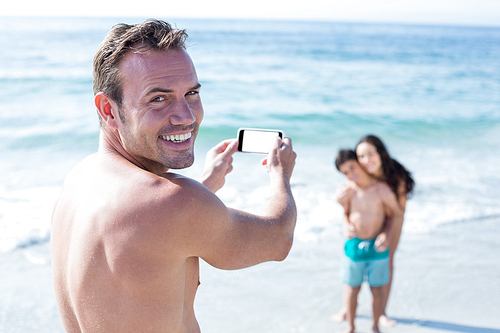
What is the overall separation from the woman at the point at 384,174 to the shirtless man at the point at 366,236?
0.20 ft

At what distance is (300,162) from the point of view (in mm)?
10555

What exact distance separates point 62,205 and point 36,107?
14.7 m

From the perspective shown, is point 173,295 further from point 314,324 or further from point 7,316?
point 7,316

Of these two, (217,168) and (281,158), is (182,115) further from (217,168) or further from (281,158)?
(217,168)

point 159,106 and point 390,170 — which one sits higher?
point 159,106

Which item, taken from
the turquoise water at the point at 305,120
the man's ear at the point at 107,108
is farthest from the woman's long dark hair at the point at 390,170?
the man's ear at the point at 107,108

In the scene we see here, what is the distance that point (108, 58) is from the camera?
1.60 metres

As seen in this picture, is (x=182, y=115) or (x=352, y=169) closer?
(x=182, y=115)

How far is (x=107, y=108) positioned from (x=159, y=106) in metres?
0.21

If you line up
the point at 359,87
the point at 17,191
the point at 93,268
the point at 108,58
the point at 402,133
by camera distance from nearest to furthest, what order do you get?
the point at 93,268
the point at 108,58
the point at 17,191
the point at 402,133
the point at 359,87

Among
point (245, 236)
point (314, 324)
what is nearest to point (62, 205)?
point (245, 236)

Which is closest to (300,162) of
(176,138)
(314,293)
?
(314,293)

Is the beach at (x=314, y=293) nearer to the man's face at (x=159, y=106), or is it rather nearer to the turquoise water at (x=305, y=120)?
the turquoise water at (x=305, y=120)

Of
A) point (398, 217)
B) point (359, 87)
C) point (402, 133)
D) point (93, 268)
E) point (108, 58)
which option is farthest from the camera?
point (359, 87)
